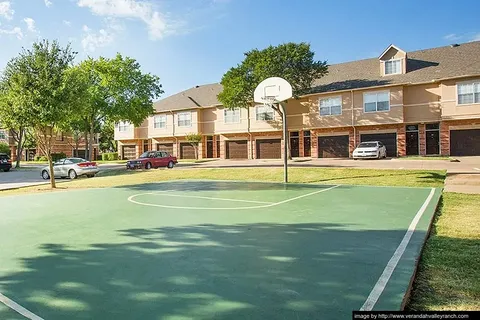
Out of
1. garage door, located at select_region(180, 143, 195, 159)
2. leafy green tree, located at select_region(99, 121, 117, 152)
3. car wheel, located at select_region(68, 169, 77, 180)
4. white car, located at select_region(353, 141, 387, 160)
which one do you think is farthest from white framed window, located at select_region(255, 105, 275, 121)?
leafy green tree, located at select_region(99, 121, 117, 152)

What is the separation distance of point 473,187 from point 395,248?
30.7 ft

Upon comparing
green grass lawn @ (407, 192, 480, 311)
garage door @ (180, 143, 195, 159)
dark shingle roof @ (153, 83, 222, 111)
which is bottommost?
green grass lawn @ (407, 192, 480, 311)

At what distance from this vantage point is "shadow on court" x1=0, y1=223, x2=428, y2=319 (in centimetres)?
322

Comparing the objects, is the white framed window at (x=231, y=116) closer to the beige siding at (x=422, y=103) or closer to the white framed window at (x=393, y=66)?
the white framed window at (x=393, y=66)

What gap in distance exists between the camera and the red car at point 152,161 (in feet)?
94.6

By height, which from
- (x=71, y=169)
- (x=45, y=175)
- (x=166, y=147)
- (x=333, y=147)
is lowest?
(x=45, y=175)

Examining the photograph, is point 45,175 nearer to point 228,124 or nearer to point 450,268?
point 228,124

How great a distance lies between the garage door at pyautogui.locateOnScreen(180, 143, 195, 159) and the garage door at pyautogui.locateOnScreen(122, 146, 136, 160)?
28.6 ft

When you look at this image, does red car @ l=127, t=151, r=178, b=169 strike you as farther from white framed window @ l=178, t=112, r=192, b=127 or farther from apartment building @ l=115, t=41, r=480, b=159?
white framed window @ l=178, t=112, r=192, b=127

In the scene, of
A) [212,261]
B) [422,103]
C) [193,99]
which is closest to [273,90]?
[212,261]

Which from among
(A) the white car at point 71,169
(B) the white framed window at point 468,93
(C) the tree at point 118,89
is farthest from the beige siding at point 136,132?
(B) the white framed window at point 468,93

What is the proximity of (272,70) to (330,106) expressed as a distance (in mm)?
6988

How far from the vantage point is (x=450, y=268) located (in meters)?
4.17

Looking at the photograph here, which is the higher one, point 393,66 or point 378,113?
point 393,66
